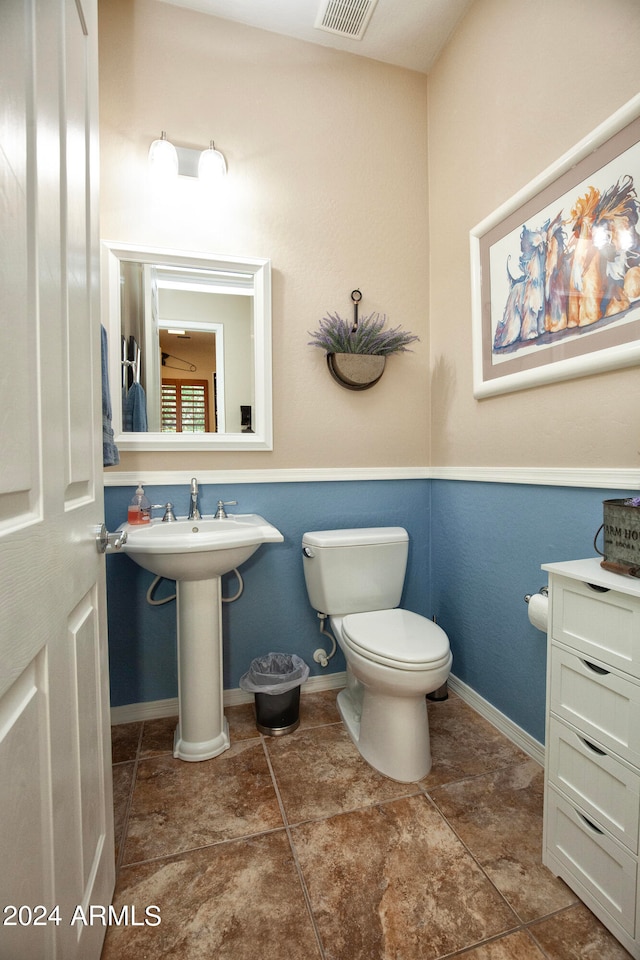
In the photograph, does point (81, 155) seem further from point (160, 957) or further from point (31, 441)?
point (160, 957)

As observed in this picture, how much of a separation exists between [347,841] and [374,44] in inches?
121

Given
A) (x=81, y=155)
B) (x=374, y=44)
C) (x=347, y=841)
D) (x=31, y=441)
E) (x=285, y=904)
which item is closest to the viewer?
(x=31, y=441)

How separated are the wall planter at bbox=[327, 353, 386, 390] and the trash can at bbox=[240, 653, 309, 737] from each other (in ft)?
4.09

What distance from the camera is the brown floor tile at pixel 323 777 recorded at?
137cm

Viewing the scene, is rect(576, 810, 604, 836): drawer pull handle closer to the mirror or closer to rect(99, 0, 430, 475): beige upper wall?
rect(99, 0, 430, 475): beige upper wall

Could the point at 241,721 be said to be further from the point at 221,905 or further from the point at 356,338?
the point at 356,338

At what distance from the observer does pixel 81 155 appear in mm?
846

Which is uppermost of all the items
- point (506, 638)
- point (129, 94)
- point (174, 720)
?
point (129, 94)

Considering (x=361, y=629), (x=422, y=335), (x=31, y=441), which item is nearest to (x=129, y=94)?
(x=422, y=335)

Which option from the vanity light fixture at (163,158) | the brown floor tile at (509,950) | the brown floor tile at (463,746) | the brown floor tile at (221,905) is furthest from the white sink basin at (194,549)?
the vanity light fixture at (163,158)

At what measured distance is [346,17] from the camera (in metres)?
1.84

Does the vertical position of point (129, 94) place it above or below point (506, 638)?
above

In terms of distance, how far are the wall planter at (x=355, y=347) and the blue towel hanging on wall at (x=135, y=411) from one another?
0.77 meters

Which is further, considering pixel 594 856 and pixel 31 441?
pixel 594 856
